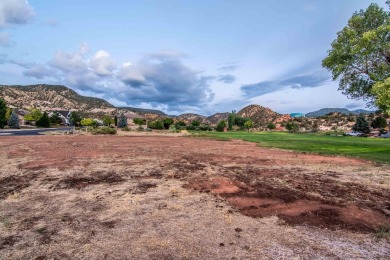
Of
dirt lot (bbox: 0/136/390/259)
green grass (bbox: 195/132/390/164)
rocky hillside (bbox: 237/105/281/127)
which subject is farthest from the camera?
rocky hillside (bbox: 237/105/281/127)

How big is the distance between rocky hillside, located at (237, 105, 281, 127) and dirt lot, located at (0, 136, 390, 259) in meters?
110

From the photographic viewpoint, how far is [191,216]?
18.9ft

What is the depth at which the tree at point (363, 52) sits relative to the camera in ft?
63.7

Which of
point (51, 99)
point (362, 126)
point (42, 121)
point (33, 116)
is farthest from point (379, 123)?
point (51, 99)

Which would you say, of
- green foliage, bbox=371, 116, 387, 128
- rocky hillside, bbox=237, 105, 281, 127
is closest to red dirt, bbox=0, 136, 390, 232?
green foliage, bbox=371, 116, 387, 128

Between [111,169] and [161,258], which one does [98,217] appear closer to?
[161,258]

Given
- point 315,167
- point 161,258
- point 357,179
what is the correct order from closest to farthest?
point 161,258, point 357,179, point 315,167

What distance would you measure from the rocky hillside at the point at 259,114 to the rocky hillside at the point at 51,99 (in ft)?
292

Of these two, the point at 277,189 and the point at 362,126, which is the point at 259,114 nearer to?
the point at 362,126

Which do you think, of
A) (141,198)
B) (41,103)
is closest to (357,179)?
(141,198)

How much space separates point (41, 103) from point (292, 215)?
562 feet

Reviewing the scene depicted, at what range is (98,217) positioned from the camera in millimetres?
5625

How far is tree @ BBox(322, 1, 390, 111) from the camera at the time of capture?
19.4 metres

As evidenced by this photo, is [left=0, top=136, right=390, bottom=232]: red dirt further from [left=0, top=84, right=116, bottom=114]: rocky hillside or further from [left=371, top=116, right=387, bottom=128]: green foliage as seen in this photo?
[left=0, top=84, right=116, bottom=114]: rocky hillside
